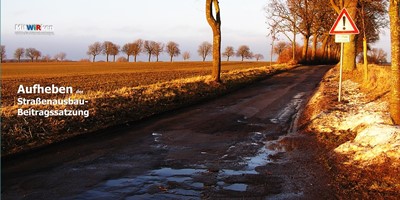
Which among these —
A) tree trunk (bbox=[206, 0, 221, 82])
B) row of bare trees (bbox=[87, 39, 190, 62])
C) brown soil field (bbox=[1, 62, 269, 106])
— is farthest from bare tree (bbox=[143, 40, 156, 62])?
tree trunk (bbox=[206, 0, 221, 82])

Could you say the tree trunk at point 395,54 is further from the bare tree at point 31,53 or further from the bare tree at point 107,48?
the bare tree at point 107,48

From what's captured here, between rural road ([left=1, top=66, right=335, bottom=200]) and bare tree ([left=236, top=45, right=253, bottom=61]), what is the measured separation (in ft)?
433

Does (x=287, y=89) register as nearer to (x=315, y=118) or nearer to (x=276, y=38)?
(x=315, y=118)

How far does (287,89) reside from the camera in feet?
70.1

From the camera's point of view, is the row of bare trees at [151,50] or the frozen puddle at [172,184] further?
the row of bare trees at [151,50]

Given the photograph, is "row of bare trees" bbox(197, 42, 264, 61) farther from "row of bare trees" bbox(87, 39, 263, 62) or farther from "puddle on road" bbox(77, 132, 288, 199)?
"puddle on road" bbox(77, 132, 288, 199)

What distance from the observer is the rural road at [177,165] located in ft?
19.6

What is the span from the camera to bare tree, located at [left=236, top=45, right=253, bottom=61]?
467 feet

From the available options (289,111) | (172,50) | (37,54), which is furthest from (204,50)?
(289,111)

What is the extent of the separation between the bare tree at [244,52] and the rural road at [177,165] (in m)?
132

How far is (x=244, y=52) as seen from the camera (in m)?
143

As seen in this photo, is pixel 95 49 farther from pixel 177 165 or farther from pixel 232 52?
pixel 177 165

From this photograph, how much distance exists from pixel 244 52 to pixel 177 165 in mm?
137433

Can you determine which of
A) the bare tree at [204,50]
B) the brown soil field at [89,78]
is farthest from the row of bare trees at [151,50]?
the brown soil field at [89,78]
